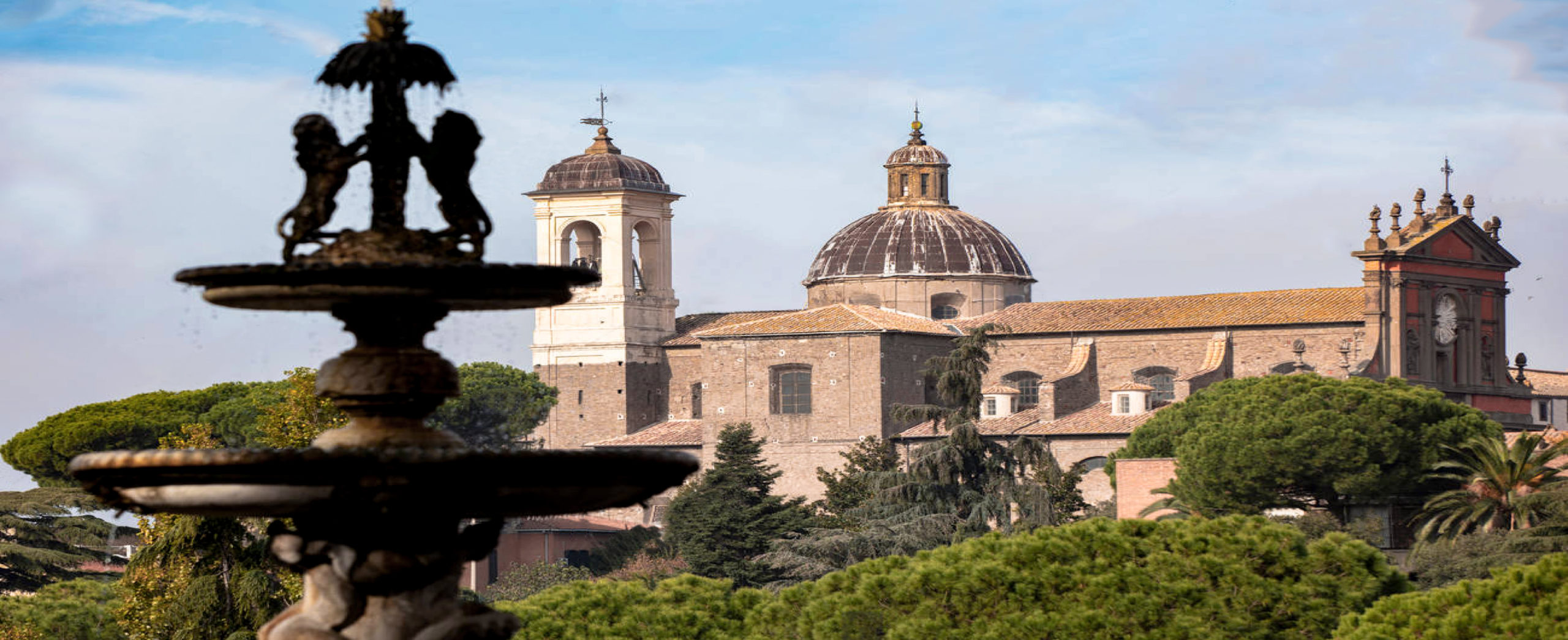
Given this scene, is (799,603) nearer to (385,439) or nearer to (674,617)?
(674,617)

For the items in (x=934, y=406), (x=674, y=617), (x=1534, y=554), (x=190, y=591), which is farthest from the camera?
(x=934, y=406)

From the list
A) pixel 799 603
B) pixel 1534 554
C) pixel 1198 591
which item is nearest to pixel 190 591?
pixel 799 603

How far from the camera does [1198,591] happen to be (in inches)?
842

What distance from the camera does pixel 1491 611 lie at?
58.9 ft

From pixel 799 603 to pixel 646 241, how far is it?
36.1 m

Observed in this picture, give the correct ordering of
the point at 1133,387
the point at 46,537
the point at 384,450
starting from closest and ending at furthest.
→ the point at 384,450 → the point at 46,537 → the point at 1133,387

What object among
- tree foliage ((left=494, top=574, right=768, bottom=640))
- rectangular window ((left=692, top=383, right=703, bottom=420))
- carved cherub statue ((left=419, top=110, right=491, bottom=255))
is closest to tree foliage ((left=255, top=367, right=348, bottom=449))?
tree foliage ((left=494, top=574, right=768, bottom=640))

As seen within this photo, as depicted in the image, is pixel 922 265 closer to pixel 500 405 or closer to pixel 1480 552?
pixel 500 405


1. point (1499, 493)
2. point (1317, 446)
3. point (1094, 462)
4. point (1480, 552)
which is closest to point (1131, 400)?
point (1094, 462)

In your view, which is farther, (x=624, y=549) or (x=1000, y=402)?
(x=1000, y=402)

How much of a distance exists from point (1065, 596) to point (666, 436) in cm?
3182

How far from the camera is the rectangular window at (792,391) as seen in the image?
167ft

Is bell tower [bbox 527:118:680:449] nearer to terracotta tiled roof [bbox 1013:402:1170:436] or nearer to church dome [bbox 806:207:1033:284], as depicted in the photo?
church dome [bbox 806:207:1033:284]

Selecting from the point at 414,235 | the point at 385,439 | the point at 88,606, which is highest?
the point at 414,235
